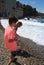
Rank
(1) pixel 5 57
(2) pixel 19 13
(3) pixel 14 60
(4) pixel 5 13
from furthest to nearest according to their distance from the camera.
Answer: (2) pixel 19 13, (4) pixel 5 13, (1) pixel 5 57, (3) pixel 14 60

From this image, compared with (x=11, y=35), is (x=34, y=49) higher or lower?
lower

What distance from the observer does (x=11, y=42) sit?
5.33 metres

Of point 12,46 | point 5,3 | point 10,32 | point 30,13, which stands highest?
point 10,32

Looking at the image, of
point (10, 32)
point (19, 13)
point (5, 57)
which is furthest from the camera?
point (19, 13)

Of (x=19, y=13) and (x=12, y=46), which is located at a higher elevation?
(x=12, y=46)

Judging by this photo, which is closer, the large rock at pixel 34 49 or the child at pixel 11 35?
the child at pixel 11 35

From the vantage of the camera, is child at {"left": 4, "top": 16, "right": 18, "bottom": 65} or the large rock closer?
child at {"left": 4, "top": 16, "right": 18, "bottom": 65}

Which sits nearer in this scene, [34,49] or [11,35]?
[11,35]

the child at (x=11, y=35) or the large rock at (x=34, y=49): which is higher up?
the child at (x=11, y=35)

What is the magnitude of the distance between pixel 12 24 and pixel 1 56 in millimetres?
1804

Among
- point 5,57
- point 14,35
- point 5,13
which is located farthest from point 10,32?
point 5,13

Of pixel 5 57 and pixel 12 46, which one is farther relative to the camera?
pixel 5 57

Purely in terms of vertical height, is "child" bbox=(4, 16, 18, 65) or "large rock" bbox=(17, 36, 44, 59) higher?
"child" bbox=(4, 16, 18, 65)

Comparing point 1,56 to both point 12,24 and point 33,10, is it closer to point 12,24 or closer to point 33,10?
point 12,24
